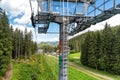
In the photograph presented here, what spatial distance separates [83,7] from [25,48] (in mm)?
85224

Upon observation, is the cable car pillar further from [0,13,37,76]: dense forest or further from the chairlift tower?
→ [0,13,37,76]: dense forest

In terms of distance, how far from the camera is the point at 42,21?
31.8 feet

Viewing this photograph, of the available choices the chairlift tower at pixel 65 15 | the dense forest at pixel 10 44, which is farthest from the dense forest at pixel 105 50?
the chairlift tower at pixel 65 15

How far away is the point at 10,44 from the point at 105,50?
20.6 metres

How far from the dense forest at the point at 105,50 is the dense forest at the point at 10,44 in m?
19.1

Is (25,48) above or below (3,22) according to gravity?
below

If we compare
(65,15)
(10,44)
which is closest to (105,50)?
(10,44)

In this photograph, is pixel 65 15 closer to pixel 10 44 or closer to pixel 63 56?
pixel 63 56

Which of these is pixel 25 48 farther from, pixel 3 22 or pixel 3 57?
pixel 3 57

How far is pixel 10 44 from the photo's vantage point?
58.2 metres

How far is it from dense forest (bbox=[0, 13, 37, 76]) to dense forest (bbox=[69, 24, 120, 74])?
19.1 metres

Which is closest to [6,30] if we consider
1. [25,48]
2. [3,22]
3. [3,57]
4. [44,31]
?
[3,22]

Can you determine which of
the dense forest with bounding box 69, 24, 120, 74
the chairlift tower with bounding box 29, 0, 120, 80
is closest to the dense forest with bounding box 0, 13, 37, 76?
the dense forest with bounding box 69, 24, 120, 74

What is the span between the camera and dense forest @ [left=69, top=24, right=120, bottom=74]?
56250 millimetres
